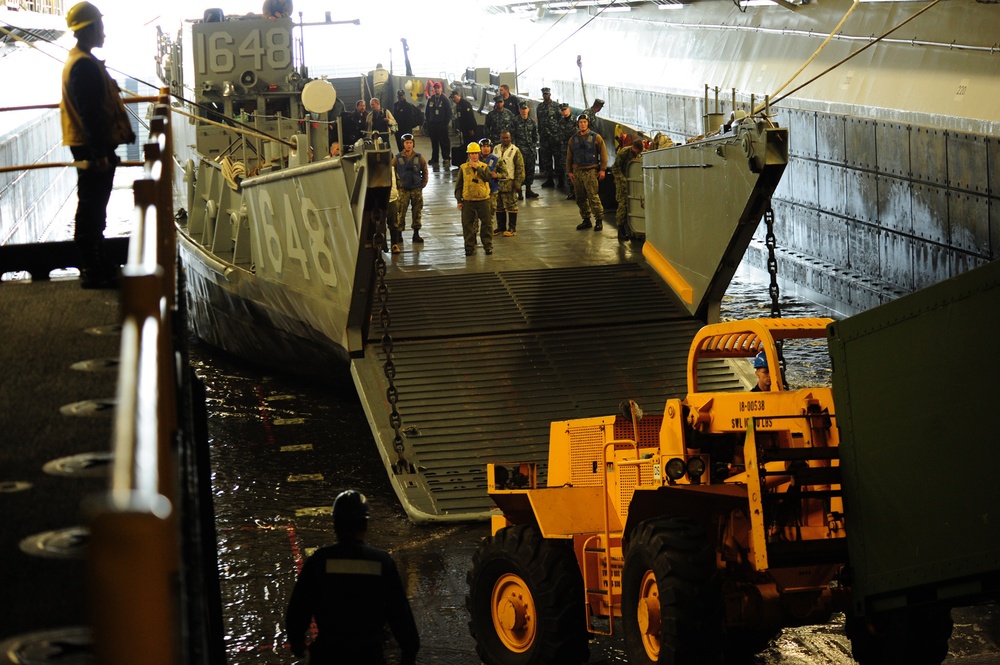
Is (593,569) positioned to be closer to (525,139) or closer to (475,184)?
(475,184)

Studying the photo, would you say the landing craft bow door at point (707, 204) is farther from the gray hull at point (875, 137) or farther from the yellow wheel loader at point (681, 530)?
the yellow wheel loader at point (681, 530)

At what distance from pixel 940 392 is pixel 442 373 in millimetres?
8112

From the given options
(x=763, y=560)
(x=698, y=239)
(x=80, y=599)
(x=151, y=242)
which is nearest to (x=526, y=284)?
(x=698, y=239)

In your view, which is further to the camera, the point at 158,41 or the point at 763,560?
the point at 158,41

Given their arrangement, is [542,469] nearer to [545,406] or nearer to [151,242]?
[545,406]

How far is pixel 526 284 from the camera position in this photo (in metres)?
15.1

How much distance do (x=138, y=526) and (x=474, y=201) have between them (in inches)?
584

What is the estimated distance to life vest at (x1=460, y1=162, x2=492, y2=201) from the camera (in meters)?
16.3

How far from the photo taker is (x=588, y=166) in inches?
698

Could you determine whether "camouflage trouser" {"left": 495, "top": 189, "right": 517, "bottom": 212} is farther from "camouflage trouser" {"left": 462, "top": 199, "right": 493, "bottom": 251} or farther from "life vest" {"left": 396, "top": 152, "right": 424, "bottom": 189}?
"camouflage trouser" {"left": 462, "top": 199, "right": 493, "bottom": 251}

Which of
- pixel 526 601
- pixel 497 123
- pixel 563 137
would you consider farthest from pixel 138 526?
pixel 497 123

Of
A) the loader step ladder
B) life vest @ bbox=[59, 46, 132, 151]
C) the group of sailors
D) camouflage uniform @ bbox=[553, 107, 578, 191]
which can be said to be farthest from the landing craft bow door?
life vest @ bbox=[59, 46, 132, 151]

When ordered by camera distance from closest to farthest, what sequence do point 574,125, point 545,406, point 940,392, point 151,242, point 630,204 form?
1. point 151,242
2. point 940,392
3. point 545,406
4. point 630,204
5. point 574,125

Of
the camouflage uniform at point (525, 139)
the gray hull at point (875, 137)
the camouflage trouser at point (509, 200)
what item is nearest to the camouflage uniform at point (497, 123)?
the camouflage uniform at point (525, 139)
